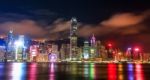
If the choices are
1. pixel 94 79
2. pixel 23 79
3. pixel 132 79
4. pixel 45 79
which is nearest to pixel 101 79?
pixel 94 79

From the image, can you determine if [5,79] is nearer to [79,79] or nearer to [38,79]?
[38,79]

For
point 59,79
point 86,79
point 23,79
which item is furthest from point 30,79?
point 86,79

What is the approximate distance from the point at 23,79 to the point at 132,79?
974 inches

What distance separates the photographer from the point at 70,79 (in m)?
76.0

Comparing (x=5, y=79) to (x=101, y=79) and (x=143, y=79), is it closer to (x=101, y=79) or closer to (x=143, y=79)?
(x=101, y=79)

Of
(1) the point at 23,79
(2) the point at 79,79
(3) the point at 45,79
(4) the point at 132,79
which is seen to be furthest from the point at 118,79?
(1) the point at 23,79

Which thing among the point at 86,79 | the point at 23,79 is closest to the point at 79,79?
the point at 86,79

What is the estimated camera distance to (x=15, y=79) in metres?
79.0

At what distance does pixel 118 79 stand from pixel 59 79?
44.0 feet

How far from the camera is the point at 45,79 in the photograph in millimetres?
76688

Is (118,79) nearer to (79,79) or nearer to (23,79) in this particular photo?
(79,79)

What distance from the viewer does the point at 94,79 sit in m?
78.9

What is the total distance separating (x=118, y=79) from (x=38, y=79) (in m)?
18.0

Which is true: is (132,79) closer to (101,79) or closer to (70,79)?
(101,79)
